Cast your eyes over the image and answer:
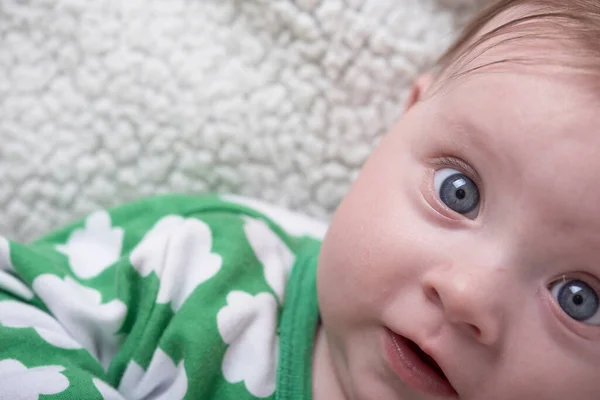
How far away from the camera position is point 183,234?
2.95ft

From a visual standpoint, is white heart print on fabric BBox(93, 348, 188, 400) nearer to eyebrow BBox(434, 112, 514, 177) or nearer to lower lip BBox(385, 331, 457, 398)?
lower lip BBox(385, 331, 457, 398)

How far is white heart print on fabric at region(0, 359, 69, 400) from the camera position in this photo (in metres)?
0.71

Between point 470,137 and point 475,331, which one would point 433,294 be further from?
point 470,137

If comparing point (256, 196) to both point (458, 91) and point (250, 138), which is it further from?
point (458, 91)

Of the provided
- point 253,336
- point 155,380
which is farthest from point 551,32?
point 155,380

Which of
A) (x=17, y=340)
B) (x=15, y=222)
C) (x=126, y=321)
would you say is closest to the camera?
(x=17, y=340)

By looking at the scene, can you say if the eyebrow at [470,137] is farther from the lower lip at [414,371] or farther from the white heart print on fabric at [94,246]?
the white heart print on fabric at [94,246]

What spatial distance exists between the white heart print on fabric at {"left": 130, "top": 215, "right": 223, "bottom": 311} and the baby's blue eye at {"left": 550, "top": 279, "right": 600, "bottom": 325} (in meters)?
0.41

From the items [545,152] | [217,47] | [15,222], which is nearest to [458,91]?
[545,152]

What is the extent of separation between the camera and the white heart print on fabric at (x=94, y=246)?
909 mm

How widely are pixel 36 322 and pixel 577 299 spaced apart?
23.2 inches

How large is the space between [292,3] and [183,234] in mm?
415

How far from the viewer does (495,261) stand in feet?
2.12

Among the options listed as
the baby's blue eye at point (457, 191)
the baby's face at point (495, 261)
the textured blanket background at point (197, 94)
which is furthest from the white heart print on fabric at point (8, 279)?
the baby's blue eye at point (457, 191)
